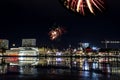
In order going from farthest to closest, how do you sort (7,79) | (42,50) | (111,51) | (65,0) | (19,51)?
(42,50)
(19,51)
(111,51)
(7,79)
(65,0)

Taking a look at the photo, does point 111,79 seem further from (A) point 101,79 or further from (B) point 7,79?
(B) point 7,79

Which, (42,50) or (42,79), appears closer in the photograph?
(42,79)

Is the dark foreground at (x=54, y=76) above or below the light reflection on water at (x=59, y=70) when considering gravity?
below

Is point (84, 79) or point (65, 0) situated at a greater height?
point (65, 0)

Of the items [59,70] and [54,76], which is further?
[59,70]

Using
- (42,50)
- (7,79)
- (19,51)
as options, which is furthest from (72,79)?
(42,50)

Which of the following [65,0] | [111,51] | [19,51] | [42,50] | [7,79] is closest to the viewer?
[65,0]

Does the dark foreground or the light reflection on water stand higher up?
the light reflection on water

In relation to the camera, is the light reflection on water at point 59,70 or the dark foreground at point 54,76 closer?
the dark foreground at point 54,76

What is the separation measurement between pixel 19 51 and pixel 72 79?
123345 mm

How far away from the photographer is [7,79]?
21.2 metres

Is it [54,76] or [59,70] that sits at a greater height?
[59,70]

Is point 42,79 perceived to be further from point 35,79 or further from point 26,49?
point 26,49

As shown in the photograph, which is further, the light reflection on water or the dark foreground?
the light reflection on water
